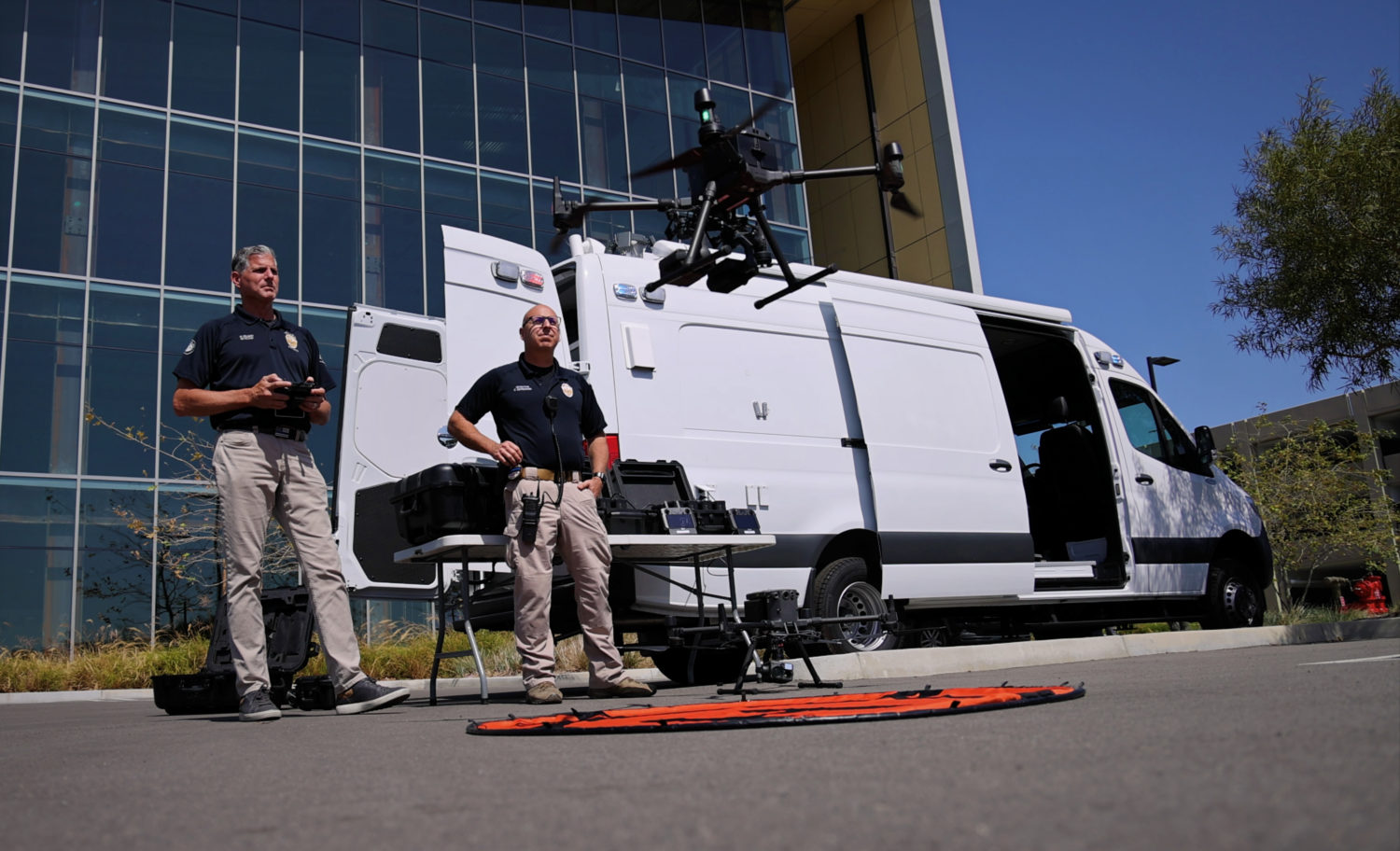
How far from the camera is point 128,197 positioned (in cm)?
1733

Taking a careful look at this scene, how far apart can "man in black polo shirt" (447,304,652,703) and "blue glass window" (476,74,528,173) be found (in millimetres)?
15588

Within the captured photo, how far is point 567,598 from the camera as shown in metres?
6.41

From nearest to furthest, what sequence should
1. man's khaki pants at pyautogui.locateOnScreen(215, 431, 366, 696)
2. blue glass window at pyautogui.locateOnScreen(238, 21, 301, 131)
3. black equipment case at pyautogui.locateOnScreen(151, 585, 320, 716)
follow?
man's khaki pants at pyautogui.locateOnScreen(215, 431, 366, 696), black equipment case at pyautogui.locateOnScreen(151, 585, 320, 716), blue glass window at pyautogui.locateOnScreen(238, 21, 301, 131)

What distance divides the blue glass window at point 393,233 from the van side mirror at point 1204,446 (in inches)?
483

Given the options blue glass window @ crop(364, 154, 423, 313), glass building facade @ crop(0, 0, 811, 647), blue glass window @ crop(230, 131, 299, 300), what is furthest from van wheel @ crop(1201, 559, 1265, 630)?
blue glass window @ crop(230, 131, 299, 300)

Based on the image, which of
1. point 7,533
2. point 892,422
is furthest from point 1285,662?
point 7,533

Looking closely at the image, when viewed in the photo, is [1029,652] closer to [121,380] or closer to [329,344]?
[329,344]

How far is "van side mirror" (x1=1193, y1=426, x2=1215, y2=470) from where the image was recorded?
9.83 meters

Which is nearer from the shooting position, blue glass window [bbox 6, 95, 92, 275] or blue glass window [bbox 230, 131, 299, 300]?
blue glass window [bbox 6, 95, 92, 275]

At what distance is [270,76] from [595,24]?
6298mm

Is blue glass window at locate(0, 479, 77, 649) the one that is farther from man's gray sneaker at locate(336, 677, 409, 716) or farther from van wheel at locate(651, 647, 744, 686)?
man's gray sneaker at locate(336, 677, 409, 716)

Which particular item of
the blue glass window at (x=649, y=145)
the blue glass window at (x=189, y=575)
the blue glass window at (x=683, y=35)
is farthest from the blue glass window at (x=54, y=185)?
the blue glass window at (x=683, y=35)

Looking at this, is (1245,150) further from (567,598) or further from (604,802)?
(604,802)

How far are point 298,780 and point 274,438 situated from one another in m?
2.76
